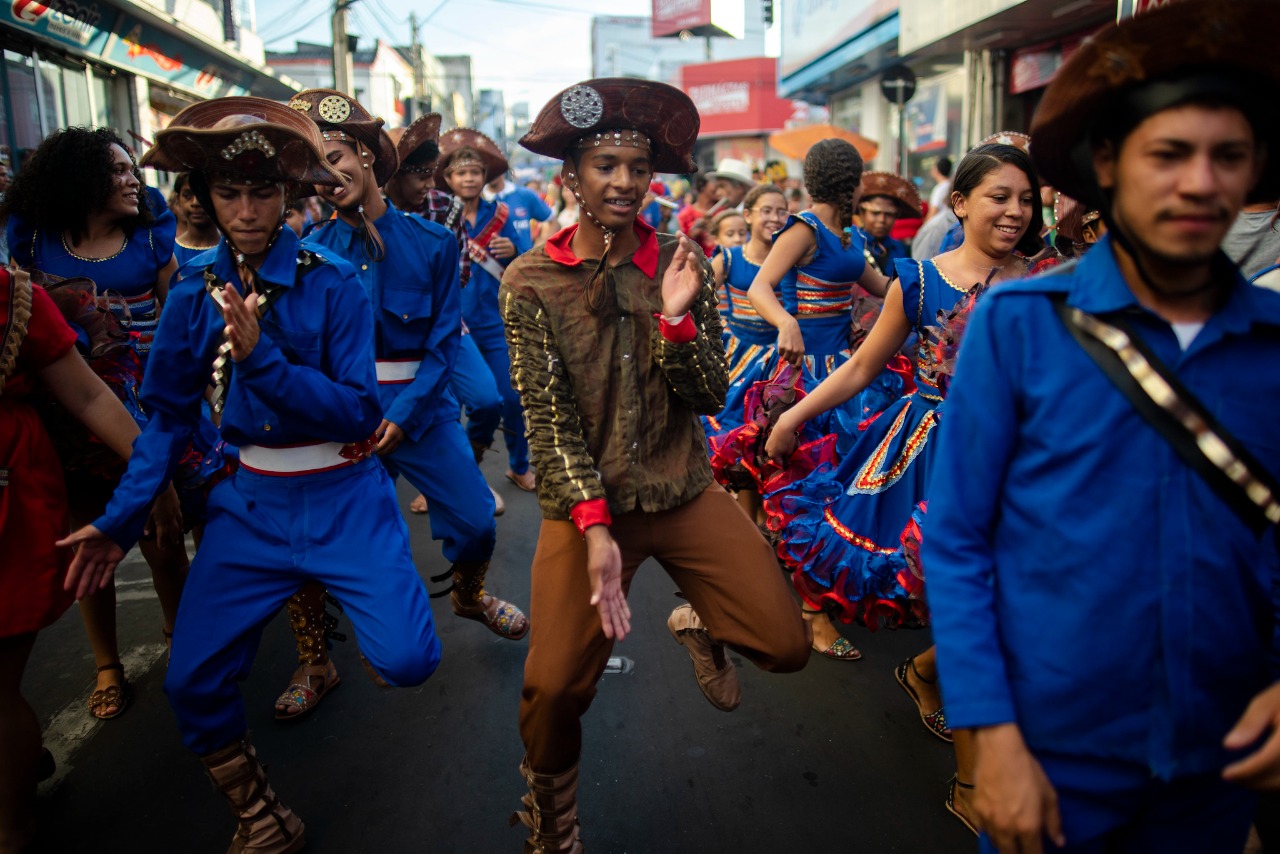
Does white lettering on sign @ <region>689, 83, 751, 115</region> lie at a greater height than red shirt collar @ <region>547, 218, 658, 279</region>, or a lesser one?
greater

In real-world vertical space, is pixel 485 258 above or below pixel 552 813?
above

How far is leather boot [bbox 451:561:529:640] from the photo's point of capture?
169 inches

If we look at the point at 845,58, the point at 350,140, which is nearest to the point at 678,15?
the point at 845,58

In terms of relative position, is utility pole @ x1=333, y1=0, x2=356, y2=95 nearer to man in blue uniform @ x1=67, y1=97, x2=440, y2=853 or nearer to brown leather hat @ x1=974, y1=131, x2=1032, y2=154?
brown leather hat @ x1=974, y1=131, x2=1032, y2=154

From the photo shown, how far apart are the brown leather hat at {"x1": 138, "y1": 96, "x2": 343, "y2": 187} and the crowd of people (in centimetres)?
2

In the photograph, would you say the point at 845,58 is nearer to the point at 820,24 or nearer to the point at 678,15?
the point at 820,24

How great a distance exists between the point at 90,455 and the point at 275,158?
160 centimetres

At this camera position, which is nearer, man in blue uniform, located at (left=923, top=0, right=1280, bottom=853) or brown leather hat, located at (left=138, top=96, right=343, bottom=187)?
man in blue uniform, located at (left=923, top=0, right=1280, bottom=853)

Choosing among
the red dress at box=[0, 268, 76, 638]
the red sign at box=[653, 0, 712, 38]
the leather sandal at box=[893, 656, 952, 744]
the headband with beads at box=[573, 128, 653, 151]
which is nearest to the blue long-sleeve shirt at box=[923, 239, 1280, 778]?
the headband with beads at box=[573, 128, 653, 151]

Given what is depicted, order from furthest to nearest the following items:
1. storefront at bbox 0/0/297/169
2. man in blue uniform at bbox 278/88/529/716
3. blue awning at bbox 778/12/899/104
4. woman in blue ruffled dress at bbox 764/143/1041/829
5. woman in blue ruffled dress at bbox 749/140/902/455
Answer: blue awning at bbox 778/12/899/104
storefront at bbox 0/0/297/169
woman in blue ruffled dress at bbox 749/140/902/455
man in blue uniform at bbox 278/88/529/716
woman in blue ruffled dress at bbox 764/143/1041/829

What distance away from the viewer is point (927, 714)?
12.2 ft

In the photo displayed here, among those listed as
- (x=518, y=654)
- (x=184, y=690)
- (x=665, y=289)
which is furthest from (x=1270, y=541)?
(x=518, y=654)

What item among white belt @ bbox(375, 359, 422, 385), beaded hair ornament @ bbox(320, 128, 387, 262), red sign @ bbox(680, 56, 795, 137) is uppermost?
red sign @ bbox(680, 56, 795, 137)

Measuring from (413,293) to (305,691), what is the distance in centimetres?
189
